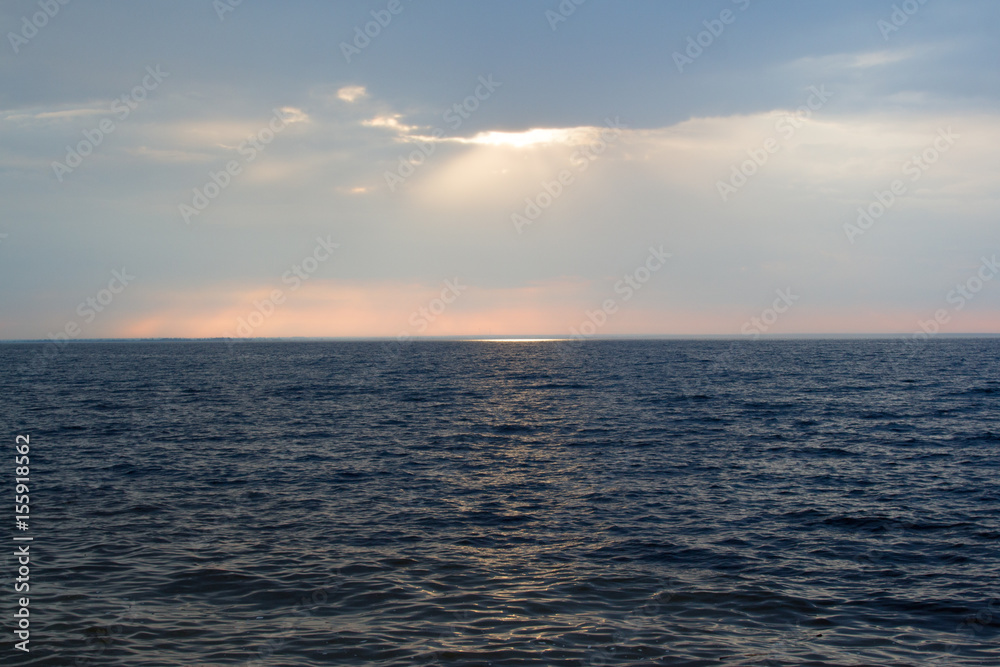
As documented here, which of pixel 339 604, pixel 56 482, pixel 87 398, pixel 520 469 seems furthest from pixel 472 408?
pixel 339 604

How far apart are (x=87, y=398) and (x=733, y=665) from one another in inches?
2549

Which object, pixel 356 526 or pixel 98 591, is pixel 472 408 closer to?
pixel 356 526

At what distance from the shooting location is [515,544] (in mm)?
18922

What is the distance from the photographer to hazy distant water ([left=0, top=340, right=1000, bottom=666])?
42.4ft

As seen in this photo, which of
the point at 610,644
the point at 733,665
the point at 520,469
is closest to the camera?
the point at 733,665

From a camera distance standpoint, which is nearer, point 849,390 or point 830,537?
point 830,537

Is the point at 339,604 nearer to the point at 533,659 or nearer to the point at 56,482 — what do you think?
the point at 533,659

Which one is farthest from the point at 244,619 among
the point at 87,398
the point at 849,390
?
the point at 849,390

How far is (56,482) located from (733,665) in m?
25.7

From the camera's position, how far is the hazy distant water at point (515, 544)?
12930 millimetres

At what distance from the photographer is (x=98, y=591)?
594 inches

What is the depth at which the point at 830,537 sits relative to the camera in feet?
64.4

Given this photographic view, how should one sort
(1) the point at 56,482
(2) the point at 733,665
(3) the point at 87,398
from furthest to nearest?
(3) the point at 87,398 → (1) the point at 56,482 → (2) the point at 733,665

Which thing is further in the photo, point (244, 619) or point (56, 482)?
point (56, 482)
